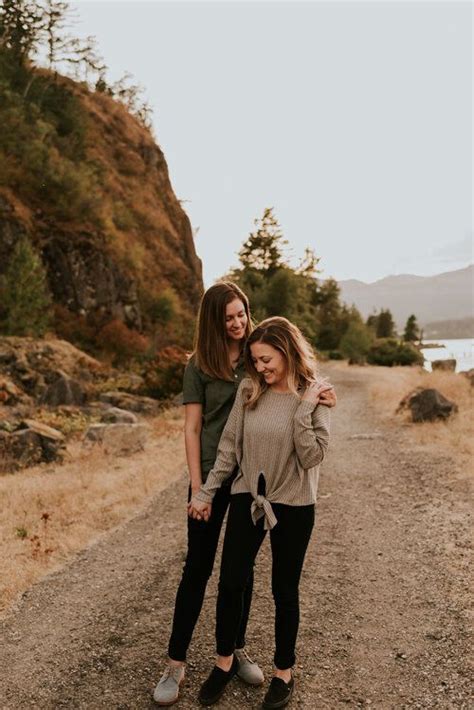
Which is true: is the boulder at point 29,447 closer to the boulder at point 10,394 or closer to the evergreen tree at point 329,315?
the boulder at point 10,394

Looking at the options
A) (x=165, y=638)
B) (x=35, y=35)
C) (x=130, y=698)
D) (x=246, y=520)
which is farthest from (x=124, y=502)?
(x=35, y=35)

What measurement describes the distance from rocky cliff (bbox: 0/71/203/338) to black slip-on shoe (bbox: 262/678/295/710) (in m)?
20.7

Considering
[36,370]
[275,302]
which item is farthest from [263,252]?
[36,370]

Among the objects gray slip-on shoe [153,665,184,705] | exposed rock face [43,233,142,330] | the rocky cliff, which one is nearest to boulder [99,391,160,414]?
the rocky cliff

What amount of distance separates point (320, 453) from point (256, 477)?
14.3 inches

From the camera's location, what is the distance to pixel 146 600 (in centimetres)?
475

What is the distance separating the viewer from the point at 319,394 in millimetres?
3113

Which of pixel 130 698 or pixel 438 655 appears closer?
pixel 130 698

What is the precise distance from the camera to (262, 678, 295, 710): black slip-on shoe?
319 centimetres

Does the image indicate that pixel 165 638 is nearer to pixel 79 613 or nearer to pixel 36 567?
pixel 79 613

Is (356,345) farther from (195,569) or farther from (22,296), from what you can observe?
(195,569)

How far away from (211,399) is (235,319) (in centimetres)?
48

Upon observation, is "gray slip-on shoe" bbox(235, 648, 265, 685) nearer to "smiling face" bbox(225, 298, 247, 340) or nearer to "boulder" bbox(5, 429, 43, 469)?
"smiling face" bbox(225, 298, 247, 340)

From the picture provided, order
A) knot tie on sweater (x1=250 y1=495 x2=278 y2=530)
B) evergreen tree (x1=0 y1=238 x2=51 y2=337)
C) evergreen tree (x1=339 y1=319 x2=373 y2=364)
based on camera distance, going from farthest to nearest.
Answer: evergreen tree (x1=339 y1=319 x2=373 y2=364), evergreen tree (x1=0 y1=238 x2=51 y2=337), knot tie on sweater (x1=250 y1=495 x2=278 y2=530)
